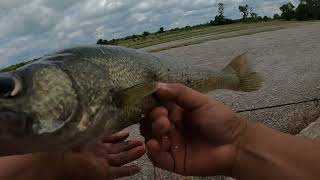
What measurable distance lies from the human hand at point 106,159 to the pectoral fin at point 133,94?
68 centimetres

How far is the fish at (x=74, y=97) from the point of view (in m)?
2.34

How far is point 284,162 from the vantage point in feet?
11.3

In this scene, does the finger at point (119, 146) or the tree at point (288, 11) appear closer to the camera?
the finger at point (119, 146)

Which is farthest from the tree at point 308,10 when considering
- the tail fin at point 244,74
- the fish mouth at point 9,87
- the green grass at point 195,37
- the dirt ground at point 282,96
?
the fish mouth at point 9,87

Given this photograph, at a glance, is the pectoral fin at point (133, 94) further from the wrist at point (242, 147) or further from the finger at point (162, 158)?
the wrist at point (242, 147)

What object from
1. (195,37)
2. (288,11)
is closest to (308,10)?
(288,11)

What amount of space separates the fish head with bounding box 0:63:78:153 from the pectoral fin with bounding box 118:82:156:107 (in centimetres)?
35

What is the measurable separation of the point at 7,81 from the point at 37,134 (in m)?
0.28

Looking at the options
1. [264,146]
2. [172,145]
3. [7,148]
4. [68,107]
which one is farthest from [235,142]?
[7,148]

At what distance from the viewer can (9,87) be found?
2340 millimetres

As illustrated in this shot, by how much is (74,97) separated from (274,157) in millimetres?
1525

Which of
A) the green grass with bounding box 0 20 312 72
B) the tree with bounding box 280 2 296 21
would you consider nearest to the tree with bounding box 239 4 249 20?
the tree with bounding box 280 2 296 21

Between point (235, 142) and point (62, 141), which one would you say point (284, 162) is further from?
point (62, 141)

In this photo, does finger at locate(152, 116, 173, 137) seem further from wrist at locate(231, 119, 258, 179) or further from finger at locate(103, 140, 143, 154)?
finger at locate(103, 140, 143, 154)
